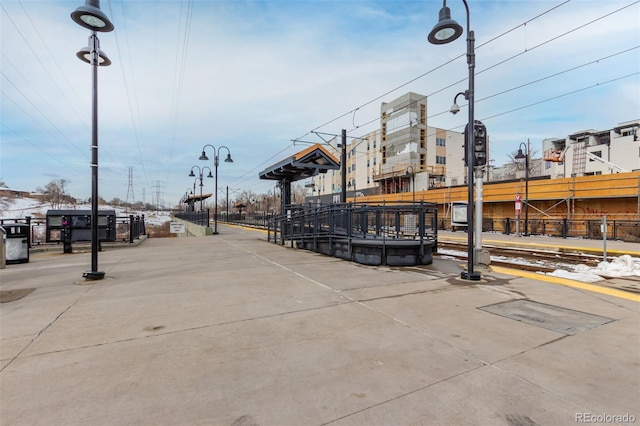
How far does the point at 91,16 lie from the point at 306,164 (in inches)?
343

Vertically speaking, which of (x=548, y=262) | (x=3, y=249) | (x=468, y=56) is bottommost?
(x=548, y=262)

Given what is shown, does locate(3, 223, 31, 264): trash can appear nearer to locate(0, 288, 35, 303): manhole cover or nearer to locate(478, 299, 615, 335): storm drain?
locate(0, 288, 35, 303): manhole cover

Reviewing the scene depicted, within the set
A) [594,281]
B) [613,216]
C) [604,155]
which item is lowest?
[594,281]

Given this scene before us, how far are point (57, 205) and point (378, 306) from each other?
62487 millimetres

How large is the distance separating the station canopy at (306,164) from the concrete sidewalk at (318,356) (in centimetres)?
808

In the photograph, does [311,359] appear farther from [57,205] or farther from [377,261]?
[57,205]

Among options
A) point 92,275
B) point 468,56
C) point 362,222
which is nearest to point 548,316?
point 468,56

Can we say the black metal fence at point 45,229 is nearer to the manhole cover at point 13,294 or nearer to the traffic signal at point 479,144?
the manhole cover at point 13,294

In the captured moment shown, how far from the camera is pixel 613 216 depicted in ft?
66.8

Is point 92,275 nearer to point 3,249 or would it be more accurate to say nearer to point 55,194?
point 3,249

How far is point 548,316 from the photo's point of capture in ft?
15.2

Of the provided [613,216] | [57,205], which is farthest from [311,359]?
[57,205]
